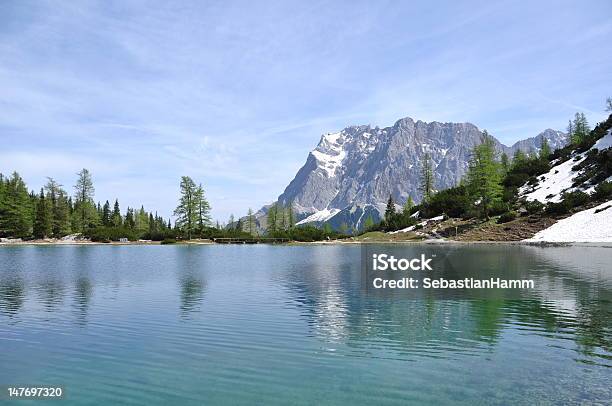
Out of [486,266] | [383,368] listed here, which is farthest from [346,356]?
[486,266]

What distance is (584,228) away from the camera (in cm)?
6956

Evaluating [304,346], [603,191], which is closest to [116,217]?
[603,191]

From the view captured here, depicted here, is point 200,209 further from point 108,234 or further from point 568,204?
point 568,204

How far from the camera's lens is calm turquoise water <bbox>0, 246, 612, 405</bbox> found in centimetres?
1161

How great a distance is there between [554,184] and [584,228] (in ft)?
103

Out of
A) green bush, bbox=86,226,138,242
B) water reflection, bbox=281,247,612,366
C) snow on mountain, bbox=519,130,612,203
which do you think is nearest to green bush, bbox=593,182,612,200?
snow on mountain, bbox=519,130,612,203

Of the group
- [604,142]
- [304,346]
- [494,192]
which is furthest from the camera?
[604,142]

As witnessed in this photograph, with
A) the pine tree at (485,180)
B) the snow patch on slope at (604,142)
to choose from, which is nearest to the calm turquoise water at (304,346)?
the pine tree at (485,180)

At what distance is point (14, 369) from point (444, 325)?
16.2m

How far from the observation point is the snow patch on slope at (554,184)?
301 feet

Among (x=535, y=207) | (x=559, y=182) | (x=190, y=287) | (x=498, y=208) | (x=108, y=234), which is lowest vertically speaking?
(x=190, y=287)

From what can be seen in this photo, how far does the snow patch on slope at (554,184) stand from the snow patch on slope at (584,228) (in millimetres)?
12846

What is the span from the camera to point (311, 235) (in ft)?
382

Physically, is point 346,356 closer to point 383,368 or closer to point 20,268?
point 383,368
